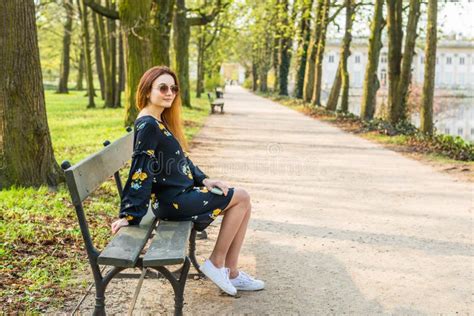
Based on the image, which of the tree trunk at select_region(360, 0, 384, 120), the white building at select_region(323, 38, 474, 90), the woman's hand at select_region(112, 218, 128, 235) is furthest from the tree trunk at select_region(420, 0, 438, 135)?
the white building at select_region(323, 38, 474, 90)

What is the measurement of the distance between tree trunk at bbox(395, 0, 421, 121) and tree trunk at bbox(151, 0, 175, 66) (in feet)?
21.8

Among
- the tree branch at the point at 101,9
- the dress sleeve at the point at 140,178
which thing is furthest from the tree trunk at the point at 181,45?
the dress sleeve at the point at 140,178

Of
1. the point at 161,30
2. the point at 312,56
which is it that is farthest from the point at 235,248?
the point at 312,56

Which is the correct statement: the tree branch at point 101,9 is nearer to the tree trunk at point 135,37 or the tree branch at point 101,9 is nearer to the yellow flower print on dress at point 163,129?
the tree trunk at point 135,37

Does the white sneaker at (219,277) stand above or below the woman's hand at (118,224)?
below

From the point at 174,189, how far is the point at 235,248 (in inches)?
27.3

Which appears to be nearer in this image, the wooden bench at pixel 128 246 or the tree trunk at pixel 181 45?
the wooden bench at pixel 128 246

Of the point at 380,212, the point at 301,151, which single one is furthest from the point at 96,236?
the point at 301,151

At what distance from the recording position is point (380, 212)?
7.59 meters

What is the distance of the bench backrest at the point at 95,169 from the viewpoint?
3.67 m

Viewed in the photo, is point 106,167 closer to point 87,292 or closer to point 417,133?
point 87,292

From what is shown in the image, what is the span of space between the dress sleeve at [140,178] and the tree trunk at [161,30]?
474 inches

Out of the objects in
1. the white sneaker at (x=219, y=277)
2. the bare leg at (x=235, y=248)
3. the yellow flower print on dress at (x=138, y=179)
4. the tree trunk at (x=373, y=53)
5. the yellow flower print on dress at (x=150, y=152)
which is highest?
the tree trunk at (x=373, y=53)

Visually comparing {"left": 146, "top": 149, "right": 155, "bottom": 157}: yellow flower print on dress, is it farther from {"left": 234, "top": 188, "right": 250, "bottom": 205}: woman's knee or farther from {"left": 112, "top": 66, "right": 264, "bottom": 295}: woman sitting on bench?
{"left": 234, "top": 188, "right": 250, "bottom": 205}: woman's knee
